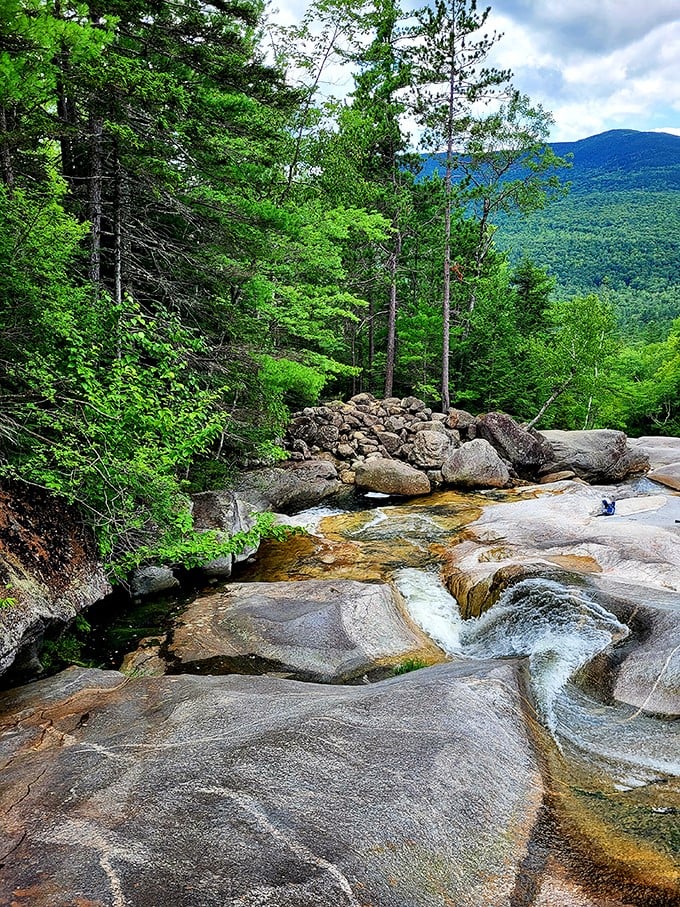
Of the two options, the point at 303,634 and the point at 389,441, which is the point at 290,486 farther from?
the point at 303,634

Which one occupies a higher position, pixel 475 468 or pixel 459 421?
pixel 459 421

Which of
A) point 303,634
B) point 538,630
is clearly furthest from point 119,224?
point 538,630

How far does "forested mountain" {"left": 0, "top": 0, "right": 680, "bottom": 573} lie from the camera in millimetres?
6430

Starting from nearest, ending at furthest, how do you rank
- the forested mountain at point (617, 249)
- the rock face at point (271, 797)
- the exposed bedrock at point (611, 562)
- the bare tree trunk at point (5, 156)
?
the rock face at point (271, 797) < the exposed bedrock at point (611, 562) < the bare tree trunk at point (5, 156) < the forested mountain at point (617, 249)

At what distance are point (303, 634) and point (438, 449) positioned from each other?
43.5 ft

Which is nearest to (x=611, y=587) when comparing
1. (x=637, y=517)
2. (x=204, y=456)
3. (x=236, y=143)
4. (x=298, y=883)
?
(x=637, y=517)

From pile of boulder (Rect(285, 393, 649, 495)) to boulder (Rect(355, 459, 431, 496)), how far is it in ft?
0.11

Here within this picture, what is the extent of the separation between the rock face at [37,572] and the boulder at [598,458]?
59.3ft

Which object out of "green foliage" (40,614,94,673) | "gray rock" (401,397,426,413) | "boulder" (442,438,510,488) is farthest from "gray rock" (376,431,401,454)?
"green foliage" (40,614,94,673)

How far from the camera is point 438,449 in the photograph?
19734 millimetres

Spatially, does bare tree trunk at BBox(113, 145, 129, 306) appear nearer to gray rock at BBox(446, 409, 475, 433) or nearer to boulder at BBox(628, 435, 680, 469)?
gray rock at BBox(446, 409, 475, 433)

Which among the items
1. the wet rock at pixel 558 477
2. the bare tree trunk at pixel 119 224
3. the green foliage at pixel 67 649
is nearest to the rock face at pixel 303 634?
the green foliage at pixel 67 649

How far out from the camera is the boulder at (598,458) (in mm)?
20406

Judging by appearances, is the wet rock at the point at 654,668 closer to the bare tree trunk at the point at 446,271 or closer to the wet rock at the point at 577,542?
the wet rock at the point at 577,542
